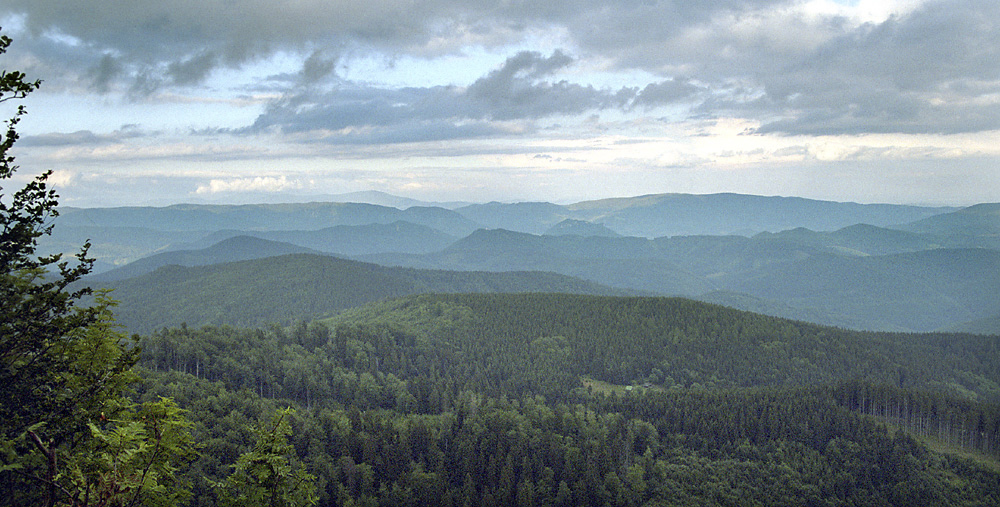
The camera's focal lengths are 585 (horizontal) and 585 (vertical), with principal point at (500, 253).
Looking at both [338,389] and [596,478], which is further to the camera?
[338,389]

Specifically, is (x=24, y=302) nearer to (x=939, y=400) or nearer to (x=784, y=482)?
(x=784, y=482)

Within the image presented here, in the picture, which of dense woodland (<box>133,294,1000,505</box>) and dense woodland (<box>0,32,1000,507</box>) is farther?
dense woodland (<box>133,294,1000,505</box>)

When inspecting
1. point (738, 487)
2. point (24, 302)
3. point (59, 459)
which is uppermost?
point (24, 302)

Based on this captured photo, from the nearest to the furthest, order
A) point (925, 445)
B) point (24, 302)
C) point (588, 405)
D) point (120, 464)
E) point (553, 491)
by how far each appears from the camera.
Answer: point (120, 464) → point (24, 302) → point (553, 491) → point (925, 445) → point (588, 405)

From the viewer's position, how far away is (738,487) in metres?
109

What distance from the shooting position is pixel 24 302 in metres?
25.3

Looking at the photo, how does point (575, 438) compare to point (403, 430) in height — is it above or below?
below

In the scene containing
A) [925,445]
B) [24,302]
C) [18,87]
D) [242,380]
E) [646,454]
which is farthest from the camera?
[242,380]

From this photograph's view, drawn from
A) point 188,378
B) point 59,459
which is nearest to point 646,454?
point 188,378

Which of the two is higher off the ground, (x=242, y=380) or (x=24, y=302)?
(x=24, y=302)

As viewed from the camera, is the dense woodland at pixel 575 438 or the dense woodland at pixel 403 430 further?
the dense woodland at pixel 575 438

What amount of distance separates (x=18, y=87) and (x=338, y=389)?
143 meters

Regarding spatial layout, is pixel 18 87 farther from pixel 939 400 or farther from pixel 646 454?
pixel 939 400

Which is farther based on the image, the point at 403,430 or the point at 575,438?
the point at 575,438
